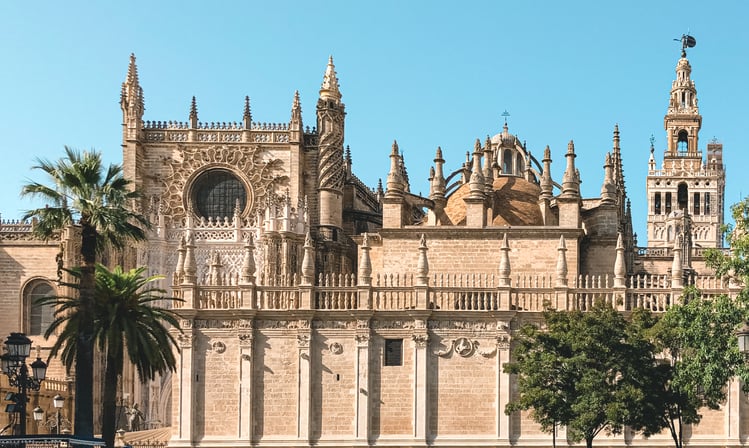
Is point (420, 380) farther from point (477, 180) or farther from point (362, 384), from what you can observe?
point (477, 180)

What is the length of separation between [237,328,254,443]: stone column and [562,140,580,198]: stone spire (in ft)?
40.1

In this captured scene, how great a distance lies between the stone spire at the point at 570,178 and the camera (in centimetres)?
4278

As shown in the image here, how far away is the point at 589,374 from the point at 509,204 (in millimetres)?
13280

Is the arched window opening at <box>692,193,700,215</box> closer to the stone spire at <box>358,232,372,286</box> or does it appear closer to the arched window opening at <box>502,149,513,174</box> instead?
the arched window opening at <box>502,149,513,174</box>

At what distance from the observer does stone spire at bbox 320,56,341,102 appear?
57.0 meters

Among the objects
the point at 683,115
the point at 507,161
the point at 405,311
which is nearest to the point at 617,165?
the point at 507,161

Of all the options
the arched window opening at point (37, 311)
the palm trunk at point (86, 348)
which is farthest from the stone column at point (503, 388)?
the arched window opening at point (37, 311)

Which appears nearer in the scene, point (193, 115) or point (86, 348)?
point (86, 348)

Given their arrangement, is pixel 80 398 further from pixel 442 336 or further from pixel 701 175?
pixel 701 175

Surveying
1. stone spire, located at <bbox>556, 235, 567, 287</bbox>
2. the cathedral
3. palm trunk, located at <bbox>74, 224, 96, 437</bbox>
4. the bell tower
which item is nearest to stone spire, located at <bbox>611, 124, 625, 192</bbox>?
the cathedral

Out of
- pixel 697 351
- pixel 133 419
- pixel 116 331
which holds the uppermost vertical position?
pixel 116 331

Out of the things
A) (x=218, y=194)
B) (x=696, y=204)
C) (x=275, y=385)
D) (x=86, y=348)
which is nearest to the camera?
(x=86, y=348)

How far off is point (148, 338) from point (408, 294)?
31.1ft

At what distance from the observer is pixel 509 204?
1778 inches
